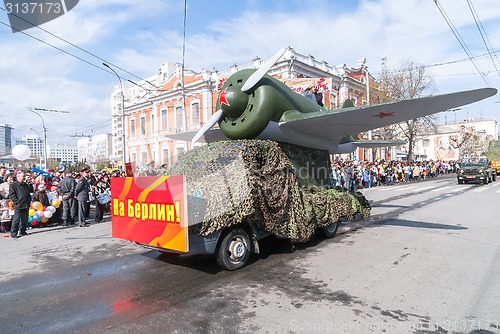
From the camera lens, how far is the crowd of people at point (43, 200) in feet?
28.1

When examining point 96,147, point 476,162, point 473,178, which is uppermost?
point 96,147

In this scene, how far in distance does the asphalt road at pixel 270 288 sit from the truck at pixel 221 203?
54 centimetres

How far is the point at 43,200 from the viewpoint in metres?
10.1

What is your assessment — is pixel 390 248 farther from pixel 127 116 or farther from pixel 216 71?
pixel 127 116

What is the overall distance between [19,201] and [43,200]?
5.40ft

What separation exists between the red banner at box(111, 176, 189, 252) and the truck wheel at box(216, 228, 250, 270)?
74 centimetres

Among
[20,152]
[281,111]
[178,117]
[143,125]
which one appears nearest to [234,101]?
[281,111]

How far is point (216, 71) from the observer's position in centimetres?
3516

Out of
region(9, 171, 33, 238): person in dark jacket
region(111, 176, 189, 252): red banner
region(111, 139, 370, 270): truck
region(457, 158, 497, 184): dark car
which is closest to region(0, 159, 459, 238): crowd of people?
region(9, 171, 33, 238): person in dark jacket

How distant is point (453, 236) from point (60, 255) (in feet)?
28.0

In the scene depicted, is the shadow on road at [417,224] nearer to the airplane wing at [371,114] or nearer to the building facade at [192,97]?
the airplane wing at [371,114]

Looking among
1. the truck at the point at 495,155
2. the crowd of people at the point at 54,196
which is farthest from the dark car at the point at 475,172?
the crowd of people at the point at 54,196

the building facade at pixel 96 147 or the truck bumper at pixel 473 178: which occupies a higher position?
the building facade at pixel 96 147

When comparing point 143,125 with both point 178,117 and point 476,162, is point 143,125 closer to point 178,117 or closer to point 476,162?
point 178,117
